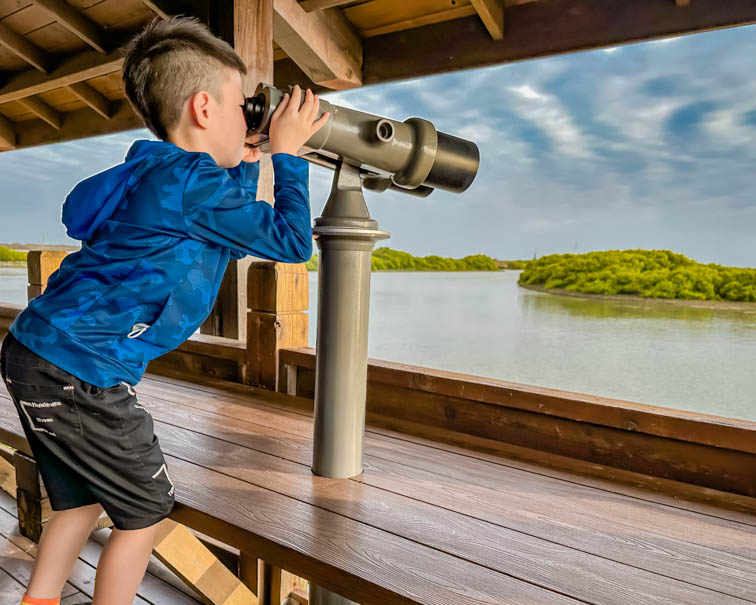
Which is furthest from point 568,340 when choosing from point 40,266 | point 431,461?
point 40,266

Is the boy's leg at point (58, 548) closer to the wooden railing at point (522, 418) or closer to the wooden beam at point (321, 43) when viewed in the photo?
the wooden railing at point (522, 418)

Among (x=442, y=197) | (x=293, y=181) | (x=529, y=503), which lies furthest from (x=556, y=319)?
(x=293, y=181)

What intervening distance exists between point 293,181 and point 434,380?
26.4 inches

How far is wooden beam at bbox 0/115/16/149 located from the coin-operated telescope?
4691 mm

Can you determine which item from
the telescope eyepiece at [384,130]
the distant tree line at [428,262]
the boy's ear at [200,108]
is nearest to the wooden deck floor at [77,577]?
the distant tree line at [428,262]

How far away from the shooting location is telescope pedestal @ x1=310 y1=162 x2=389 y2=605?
3.58ft

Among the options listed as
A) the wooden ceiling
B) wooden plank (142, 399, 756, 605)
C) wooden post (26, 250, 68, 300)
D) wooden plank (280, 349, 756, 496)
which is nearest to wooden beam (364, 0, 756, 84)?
the wooden ceiling

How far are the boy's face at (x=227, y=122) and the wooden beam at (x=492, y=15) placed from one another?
1391 mm

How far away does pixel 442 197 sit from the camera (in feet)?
4.15

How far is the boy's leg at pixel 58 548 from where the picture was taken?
1016 mm

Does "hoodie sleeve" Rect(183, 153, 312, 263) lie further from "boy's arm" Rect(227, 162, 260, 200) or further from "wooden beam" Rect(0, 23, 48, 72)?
"wooden beam" Rect(0, 23, 48, 72)

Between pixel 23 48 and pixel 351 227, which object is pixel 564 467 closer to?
pixel 351 227

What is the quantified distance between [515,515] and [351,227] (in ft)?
1.98

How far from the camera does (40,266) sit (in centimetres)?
277
